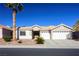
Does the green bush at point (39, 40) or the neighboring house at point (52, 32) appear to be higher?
the neighboring house at point (52, 32)

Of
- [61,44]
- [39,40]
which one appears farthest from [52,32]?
[39,40]

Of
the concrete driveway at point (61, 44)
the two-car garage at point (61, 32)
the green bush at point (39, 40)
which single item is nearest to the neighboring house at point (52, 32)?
the two-car garage at point (61, 32)

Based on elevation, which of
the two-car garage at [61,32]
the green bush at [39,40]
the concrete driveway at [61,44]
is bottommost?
the concrete driveway at [61,44]

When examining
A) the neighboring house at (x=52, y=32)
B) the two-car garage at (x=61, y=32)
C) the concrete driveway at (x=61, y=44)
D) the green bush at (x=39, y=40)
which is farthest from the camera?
the two-car garage at (x=61, y=32)

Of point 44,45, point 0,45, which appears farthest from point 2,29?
point 44,45

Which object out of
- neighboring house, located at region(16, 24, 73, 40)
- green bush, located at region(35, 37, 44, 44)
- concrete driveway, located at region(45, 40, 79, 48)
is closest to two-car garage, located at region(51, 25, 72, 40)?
neighboring house, located at region(16, 24, 73, 40)

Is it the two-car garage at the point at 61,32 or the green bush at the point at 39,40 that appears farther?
the two-car garage at the point at 61,32

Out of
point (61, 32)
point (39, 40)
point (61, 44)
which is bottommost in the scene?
point (61, 44)

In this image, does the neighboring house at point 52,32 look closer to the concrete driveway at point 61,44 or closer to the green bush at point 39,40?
the concrete driveway at point 61,44

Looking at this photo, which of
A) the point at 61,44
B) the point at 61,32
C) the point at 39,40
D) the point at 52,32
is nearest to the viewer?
the point at 39,40

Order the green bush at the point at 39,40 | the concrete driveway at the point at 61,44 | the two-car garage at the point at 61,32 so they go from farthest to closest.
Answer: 1. the two-car garage at the point at 61,32
2. the concrete driveway at the point at 61,44
3. the green bush at the point at 39,40

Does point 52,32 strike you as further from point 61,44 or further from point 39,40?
point 39,40

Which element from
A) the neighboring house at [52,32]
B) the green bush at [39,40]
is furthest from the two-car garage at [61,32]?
the green bush at [39,40]

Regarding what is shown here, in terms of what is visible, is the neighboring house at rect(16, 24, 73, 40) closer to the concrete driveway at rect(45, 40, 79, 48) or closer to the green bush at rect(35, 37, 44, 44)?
the concrete driveway at rect(45, 40, 79, 48)
